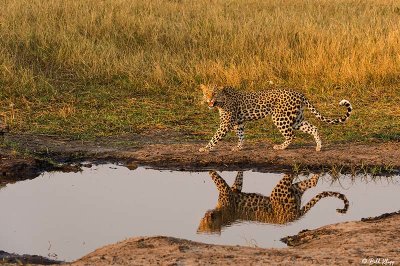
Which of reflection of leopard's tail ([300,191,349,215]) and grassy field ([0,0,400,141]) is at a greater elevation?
grassy field ([0,0,400,141])

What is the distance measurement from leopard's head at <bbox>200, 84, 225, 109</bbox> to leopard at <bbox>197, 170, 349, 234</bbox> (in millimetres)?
838

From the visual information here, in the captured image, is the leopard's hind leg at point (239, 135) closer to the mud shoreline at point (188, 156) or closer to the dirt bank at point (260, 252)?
the mud shoreline at point (188, 156)

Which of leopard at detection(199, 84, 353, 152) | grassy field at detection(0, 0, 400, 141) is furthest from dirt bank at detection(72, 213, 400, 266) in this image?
grassy field at detection(0, 0, 400, 141)

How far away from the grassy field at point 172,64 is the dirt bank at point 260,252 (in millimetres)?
4040

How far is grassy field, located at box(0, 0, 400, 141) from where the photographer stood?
11.2 meters

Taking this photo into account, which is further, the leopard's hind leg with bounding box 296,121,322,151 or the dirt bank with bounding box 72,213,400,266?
the leopard's hind leg with bounding box 296,121,322,151

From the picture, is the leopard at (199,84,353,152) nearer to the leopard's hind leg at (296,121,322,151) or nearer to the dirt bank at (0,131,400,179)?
the leopard's hind leg at (296,121,322,151)

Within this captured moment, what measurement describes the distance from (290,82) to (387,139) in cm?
297

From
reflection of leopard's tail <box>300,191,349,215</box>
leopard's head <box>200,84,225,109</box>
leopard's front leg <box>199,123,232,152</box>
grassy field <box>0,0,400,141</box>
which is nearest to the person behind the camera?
reflection of leopard's tail <box>300,191,349,215</box>

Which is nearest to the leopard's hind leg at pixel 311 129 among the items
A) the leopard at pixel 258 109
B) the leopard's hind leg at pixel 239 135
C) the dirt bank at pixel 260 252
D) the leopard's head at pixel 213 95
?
the leopard at pixel 258 109

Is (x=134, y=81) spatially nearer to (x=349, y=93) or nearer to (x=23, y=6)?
(x=349, y=93)

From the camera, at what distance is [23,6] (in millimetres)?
15984

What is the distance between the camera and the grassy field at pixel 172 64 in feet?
36.8

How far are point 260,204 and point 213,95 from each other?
164 centimetres
